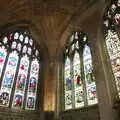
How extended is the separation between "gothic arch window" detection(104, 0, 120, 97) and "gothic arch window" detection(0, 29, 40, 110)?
3757 millimetres

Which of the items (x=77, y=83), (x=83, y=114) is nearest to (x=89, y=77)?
(x=77, y=83)

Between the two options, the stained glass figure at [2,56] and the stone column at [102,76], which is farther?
the stained glass figure at [2,56]

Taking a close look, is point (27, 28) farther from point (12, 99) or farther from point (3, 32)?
point (12, 99)

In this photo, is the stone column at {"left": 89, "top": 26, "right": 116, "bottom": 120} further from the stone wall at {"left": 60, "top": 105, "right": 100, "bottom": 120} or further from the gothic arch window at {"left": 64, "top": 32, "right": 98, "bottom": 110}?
the gothic arch window at {"left": 64, "top": 32, "right": 98, "bottom": 110}

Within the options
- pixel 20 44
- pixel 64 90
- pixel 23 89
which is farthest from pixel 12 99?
pixel 20 44

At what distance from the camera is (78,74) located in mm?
8656

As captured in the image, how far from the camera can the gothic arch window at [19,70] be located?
27.3 ft

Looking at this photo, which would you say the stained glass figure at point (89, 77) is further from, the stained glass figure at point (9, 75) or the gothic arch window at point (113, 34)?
the stained glass figure at point (9, 75)

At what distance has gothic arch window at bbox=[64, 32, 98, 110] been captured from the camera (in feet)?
25.6

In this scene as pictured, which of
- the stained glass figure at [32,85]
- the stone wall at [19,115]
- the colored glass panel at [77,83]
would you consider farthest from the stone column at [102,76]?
the stained glass figure at [32,85]

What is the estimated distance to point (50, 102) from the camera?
8.34 meters

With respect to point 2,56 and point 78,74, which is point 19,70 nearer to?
point 2,56

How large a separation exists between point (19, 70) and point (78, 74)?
2819 mm

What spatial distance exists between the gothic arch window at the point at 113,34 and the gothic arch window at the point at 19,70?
3757 mm
